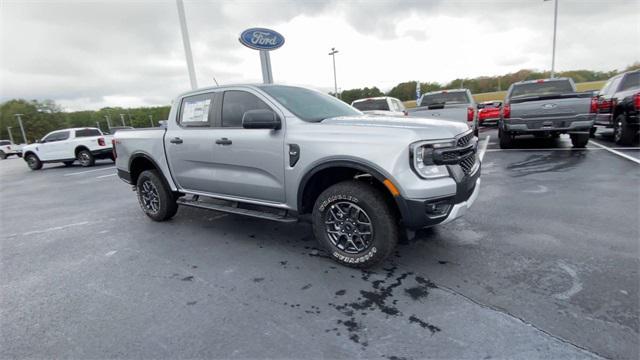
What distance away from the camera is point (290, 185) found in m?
3.40

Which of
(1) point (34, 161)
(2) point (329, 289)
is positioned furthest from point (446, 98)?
(1) point (34, 161)

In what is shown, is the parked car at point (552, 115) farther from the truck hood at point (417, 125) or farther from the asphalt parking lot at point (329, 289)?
the truck hood at point (417, 125)

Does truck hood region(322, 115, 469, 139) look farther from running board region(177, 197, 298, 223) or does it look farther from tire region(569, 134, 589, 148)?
tire region(569, 134, 589, 148)

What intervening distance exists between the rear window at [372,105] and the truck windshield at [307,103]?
7981 millimetres

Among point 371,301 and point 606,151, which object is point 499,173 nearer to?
point 606,151

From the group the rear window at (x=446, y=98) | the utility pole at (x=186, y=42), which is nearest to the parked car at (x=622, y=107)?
the rear window at (x=446, y=98)

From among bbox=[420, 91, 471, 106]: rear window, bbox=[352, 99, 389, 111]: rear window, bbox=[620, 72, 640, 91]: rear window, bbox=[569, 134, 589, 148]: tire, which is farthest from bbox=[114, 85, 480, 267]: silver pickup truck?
bbox=[620, 72, 640, 91]: rear window

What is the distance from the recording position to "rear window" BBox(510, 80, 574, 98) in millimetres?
9232

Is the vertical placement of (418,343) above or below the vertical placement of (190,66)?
below

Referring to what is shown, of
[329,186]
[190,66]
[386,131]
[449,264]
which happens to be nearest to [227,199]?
[329,186]

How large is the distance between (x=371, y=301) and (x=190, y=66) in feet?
38.9

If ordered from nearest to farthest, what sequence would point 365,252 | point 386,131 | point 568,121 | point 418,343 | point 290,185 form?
point 418,343 < point 386,131 < point 365,252 < point 290,185 < point 568,121

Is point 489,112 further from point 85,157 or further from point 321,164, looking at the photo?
point 85,157

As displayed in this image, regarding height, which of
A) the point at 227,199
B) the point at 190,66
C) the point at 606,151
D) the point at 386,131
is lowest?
the point at 606,151
